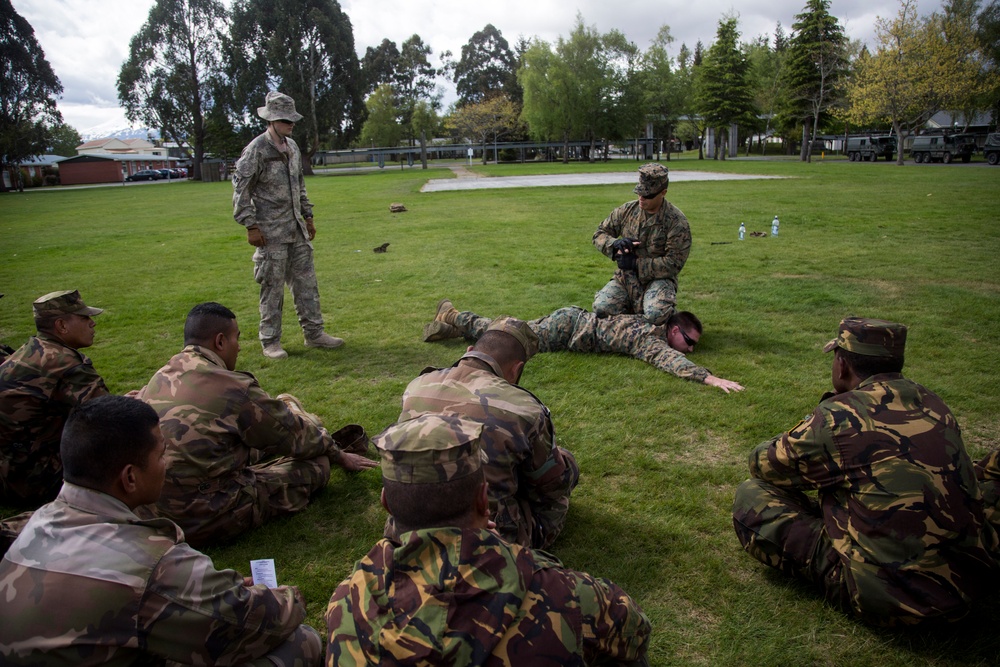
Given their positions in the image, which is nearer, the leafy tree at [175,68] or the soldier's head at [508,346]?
the soldier's head at [508,346]

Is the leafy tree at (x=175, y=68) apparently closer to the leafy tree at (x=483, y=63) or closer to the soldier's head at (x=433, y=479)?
the leafy tree at (x=483, y=63)

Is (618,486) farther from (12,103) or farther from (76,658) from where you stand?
(12,103)

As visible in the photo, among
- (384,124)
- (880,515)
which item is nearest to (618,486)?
(880,515)

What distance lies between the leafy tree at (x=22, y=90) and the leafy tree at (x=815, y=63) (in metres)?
55.0

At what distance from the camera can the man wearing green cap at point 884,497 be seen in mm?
2801

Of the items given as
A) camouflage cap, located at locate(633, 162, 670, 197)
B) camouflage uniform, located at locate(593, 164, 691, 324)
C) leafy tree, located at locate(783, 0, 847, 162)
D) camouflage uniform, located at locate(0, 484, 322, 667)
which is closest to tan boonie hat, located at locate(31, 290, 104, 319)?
camouflage uniform, located at locate(0, 484, 322, 667)

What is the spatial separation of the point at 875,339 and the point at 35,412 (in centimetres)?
480

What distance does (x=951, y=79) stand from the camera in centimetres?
3709

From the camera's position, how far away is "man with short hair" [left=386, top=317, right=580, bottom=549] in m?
3.13

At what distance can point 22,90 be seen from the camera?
158 ft

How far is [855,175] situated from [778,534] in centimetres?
3072

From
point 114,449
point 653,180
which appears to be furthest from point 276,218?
point 114,449

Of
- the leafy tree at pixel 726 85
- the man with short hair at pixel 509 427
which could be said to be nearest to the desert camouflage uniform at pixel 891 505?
the man with short hair at pixel 509 427

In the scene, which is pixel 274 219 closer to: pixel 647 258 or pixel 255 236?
pixel 255 236
